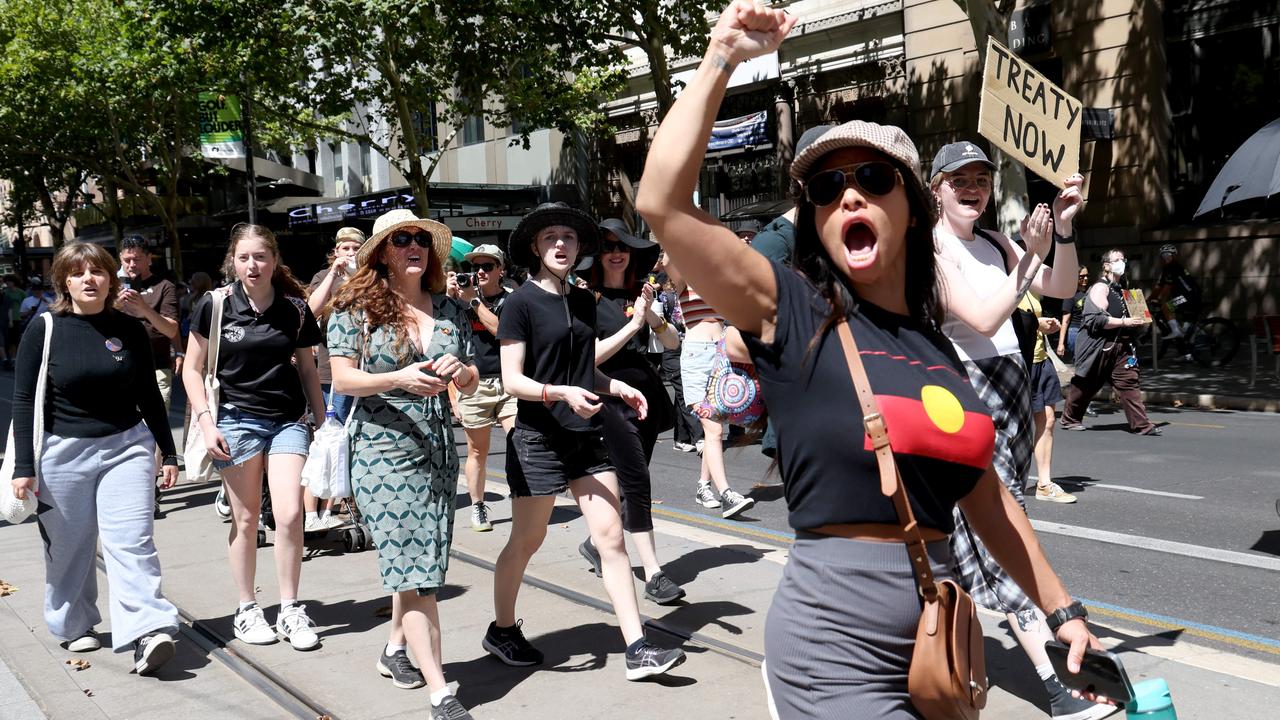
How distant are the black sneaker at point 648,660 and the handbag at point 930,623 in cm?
261

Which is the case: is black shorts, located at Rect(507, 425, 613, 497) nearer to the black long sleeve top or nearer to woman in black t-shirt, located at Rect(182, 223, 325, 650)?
woman in black t-shirt, located at Rect(182, 223, 325, 650)

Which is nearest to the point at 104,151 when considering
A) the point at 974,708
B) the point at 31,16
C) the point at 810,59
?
the point at 31,16

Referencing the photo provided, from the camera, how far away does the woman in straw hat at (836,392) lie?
84.5 inches

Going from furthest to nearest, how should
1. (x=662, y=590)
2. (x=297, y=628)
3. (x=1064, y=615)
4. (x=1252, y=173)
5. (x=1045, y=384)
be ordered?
1. (x=1252, y=173)
2. (x=1045, y=384)
3. (x=662, y=590)
4. (x=297, y=628)
5. (x=1064, y=615)

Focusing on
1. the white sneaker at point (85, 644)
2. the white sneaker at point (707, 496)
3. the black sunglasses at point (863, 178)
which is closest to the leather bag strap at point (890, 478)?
the black sunglasses at point (863, 178)

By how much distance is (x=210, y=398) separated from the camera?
18.4ft

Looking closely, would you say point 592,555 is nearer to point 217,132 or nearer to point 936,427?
point 936,427

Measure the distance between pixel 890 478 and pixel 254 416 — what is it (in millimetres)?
4177

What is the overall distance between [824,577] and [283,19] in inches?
839

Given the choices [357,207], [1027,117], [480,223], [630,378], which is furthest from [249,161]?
[1027,117]

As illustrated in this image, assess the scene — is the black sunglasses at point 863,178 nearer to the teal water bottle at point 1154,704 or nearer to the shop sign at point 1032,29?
the teal water bottle at point 1154,704

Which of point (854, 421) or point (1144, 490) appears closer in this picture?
point (854, 421)

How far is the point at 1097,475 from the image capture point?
9.79 metres

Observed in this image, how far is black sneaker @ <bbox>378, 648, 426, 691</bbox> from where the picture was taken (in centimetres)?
489
